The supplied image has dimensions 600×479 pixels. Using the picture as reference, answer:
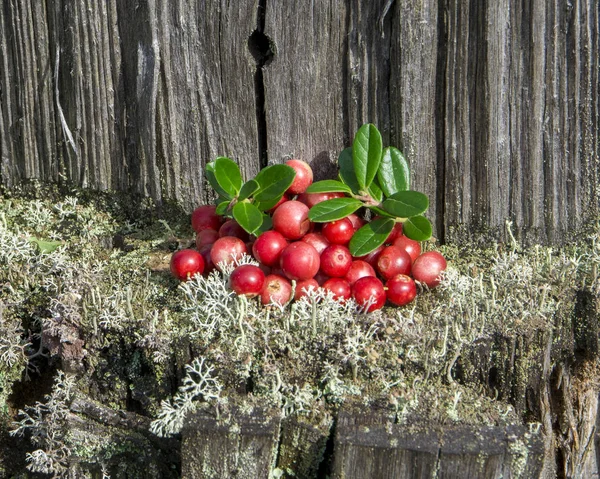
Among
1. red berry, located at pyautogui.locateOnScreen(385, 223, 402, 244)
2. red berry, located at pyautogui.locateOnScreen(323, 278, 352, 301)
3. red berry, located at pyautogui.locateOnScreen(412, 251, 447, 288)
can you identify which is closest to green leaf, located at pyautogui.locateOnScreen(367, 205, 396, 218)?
red berry, located at pyautogui.locateOnScreen(385, 223, 402, 244)

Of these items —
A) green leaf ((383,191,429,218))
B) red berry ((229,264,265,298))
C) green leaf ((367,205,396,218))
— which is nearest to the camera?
red berry ((229,264,265,298))

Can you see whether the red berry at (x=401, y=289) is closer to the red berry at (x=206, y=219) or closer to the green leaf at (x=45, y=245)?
the red berry at (x=206, y=219)

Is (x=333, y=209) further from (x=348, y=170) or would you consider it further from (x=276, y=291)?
(x=276, y=291)

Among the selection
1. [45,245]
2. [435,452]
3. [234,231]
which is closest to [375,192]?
[234,231]

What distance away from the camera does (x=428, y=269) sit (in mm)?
2705

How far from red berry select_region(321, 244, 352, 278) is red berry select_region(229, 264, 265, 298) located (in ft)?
0.81

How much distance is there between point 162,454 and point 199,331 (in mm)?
434

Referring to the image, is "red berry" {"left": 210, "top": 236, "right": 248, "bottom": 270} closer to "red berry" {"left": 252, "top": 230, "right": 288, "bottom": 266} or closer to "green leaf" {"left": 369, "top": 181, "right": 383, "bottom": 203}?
"red berry" {"left": 252, "top": 230, "right": 288, "bottom": 266}

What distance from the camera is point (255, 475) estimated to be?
2170mm

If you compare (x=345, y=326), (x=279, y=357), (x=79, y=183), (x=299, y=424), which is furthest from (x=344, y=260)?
(x=79, y=183)

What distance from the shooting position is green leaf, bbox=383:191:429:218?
2.61 metres

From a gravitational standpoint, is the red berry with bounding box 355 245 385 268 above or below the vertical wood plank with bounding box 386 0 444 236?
below

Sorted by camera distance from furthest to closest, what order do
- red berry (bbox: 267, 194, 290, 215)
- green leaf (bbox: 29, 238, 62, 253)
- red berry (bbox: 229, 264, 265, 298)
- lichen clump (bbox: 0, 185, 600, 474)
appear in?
green leaf (bbox: 29, 238, 62, 253) → red berry (bbox: 267, 194, 290, 215) → red berry (bbox: 229, 264, 265, 298) → lichen clump (bbox: 0, 185, 600, 474)

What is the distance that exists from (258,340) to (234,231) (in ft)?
1.87
